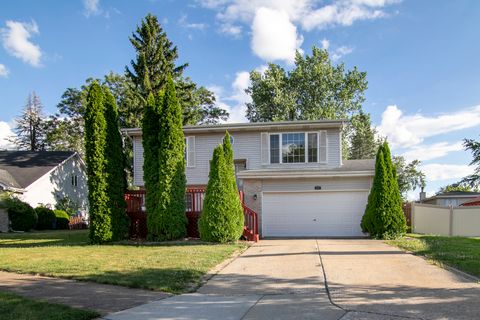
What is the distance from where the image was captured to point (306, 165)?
18750 mm

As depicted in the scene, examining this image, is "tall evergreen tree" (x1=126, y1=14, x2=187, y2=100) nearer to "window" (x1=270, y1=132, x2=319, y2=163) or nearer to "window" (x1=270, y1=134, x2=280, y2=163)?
"window" (x1=270, y1=134, x2=280, y2=163)

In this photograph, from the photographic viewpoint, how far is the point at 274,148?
19453 millimetres

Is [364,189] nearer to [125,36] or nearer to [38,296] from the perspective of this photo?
[38,296]

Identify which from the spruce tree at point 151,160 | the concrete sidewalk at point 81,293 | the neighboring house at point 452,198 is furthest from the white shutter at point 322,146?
the neighboring house at point 452,198

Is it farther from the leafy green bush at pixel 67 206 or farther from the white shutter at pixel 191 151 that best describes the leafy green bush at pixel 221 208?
the leafy green bush at pixel 67 206

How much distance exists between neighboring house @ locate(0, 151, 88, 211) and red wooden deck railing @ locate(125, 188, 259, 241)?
1331cm

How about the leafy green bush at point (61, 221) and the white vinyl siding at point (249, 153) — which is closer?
the white vinyl siding at point (249, 153)

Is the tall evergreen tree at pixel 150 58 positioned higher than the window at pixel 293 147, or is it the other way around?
the tall evergreen tree at pixel 150 58

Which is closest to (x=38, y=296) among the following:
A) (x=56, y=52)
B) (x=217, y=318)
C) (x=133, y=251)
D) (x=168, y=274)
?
(x=168, y=274)

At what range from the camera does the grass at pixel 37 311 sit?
4879mm

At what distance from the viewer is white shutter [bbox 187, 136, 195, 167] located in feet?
66.3

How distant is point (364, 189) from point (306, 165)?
131 inches

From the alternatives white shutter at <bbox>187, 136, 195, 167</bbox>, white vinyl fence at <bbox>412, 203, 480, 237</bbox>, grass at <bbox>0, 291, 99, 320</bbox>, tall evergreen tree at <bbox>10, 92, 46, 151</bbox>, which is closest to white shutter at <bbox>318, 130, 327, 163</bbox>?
white vinyl fence at <bbox>412, 203, 480, 237</bbox>

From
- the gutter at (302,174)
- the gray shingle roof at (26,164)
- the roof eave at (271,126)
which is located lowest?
the gutter at (302,174)
